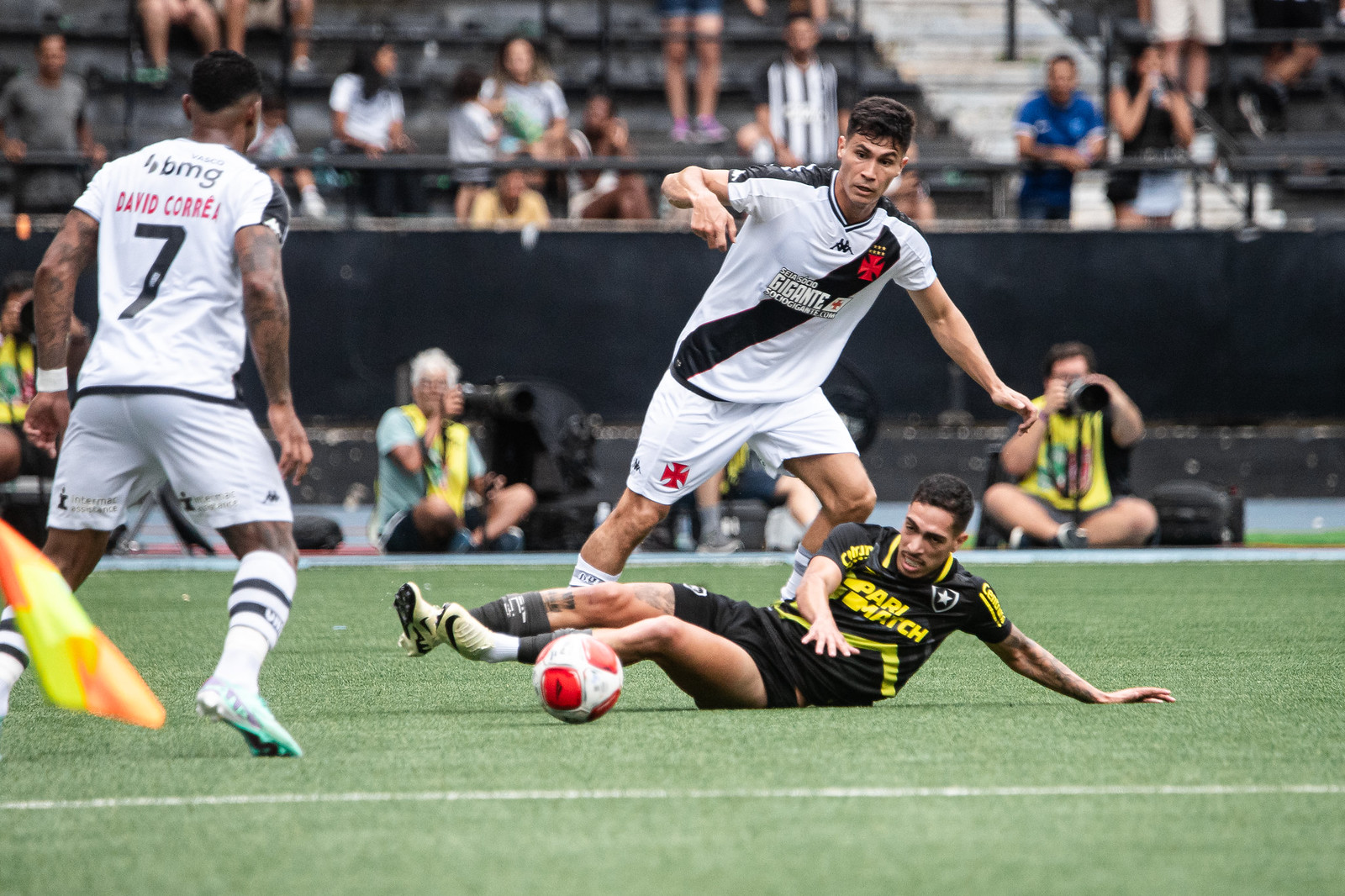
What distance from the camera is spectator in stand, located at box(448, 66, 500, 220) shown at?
13820mm

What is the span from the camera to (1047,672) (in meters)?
5.11

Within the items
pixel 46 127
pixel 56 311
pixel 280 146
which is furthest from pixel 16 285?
pixel 56 311

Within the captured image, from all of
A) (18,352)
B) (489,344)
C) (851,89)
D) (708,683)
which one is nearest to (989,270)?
(851,89)

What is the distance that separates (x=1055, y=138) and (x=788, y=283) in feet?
28.9

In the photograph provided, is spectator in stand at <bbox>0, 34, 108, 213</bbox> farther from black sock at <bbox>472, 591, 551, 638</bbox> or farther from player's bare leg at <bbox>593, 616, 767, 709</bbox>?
player's bare leg at <bbox>593, 616, 767, 709</bbox>

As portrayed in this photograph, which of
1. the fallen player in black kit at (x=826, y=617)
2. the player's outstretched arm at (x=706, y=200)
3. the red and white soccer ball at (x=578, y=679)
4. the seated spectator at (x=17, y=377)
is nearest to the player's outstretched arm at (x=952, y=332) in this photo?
the player's outstretched arm at (x=706, y=200)

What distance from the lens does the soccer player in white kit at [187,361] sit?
14.2 feet

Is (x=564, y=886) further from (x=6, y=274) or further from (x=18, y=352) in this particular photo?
(x=6, y=274)

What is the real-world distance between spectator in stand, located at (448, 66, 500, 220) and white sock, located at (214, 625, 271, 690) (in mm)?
9809

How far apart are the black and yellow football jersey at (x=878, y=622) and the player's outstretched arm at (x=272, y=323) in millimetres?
1706

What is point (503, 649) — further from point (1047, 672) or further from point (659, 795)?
point (1047, 672)

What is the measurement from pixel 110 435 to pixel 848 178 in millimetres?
2809

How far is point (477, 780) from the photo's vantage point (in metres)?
4.00

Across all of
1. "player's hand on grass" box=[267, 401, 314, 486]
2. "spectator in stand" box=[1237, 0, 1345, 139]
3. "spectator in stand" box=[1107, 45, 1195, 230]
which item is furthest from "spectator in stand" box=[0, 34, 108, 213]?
"spectator in stand" box=[1237, 0, 1345, 139]
